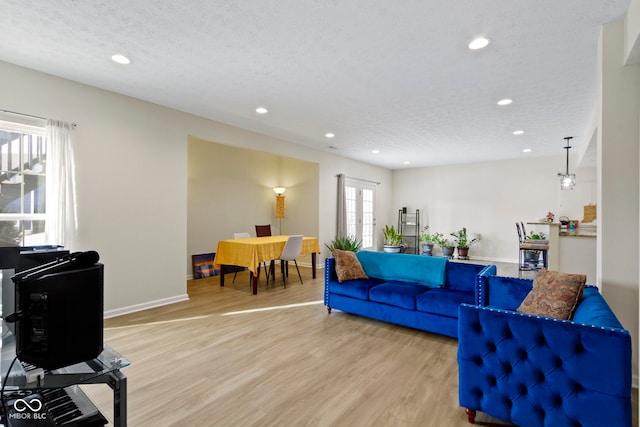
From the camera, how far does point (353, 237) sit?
8.27 m

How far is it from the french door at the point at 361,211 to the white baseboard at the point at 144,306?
448 cm

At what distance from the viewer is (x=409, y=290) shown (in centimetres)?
339

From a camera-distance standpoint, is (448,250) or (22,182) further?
(448,250)

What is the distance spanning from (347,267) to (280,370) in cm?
161

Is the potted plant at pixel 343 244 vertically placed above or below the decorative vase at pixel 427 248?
above

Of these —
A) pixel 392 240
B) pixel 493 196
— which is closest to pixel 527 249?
pixel 493 196

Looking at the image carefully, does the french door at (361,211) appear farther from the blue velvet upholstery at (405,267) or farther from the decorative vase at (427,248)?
the blue velvet upholstery at (405,267)

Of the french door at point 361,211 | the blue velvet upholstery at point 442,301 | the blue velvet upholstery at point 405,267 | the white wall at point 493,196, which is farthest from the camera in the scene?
the french door at point 361,211

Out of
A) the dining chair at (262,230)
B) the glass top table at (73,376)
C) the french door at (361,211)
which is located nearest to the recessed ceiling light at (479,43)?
the glass top table at (73,376)

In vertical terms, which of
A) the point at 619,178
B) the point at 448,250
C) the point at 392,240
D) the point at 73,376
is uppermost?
the point at 619,178

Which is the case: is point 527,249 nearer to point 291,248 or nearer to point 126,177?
point 291,248

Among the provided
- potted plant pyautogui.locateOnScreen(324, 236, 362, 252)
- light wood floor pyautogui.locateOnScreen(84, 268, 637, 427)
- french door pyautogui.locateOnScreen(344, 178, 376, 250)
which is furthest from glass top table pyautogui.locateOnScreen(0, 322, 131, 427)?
french door pyautogui.locateOnScreen(344, 178, 376, 250)

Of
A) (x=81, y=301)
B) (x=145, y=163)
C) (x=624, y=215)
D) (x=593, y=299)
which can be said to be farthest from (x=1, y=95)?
(x=624, y=215)

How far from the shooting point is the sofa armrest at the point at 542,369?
4.84 ft
